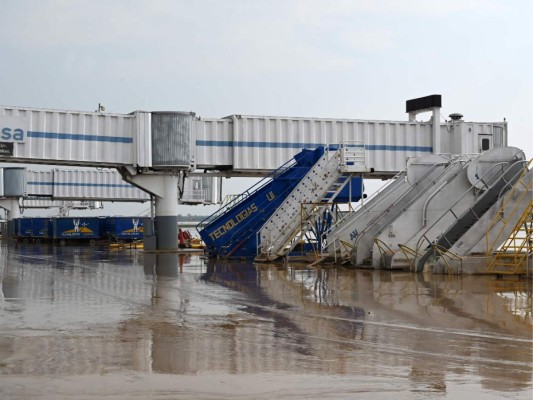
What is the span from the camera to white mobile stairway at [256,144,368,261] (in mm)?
28562

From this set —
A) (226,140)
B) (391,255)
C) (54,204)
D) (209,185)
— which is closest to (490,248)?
(391,255)

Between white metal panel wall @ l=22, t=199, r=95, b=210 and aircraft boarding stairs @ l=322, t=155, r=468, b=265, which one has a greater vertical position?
white metal panel wall @ l=22, t=199, r=95, b=210

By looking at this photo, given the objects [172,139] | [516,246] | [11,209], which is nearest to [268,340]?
[516,246]

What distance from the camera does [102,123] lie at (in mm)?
36031

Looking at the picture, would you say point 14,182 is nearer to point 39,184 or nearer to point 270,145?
point 39,184

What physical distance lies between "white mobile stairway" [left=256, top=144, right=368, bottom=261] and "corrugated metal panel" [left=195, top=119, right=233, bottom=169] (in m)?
8.78

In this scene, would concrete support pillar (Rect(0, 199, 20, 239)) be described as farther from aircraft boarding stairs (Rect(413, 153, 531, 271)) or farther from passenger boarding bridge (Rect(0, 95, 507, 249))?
aircraft boarding stairs (Rect(413, 153, 531, 271))

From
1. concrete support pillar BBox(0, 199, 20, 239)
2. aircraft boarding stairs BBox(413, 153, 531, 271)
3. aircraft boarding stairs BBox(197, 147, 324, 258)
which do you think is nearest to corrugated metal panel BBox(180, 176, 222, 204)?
concrete support pillar BBox(0, 199, 20, 239)

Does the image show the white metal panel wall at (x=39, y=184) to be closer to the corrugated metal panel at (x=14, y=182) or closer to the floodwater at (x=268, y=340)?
the corrugated metal panel at (x=14, y=182)

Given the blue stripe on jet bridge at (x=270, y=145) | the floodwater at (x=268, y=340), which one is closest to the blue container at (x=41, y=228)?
the blue stripe on jet bridge at (x=270, y=145)

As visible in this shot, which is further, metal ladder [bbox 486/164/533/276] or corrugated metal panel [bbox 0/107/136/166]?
corrugated metal panel [bbox 0/107/136/166]

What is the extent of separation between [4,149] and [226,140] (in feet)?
34.4

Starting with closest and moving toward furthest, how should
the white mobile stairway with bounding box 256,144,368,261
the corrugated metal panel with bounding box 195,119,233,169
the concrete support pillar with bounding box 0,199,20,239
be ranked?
the white mobile stairway with bounding box 256,144,368,261
the corrugated metal panel with bounding box 195,119,233,169
the concrete support pillar with bounding box 0,199,20,239

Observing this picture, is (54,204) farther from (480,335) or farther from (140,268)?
(480,335)
